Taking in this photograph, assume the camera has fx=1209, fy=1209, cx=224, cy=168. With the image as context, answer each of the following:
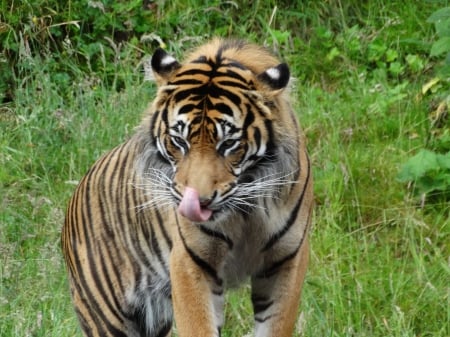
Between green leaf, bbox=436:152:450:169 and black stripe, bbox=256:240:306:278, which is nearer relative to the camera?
black stripe, bbox=256:240:306:278

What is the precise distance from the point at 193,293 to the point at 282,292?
0.34m

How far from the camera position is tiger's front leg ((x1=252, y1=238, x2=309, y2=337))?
14.7ft

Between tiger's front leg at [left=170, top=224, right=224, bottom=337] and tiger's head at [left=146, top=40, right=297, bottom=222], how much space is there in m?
0.29

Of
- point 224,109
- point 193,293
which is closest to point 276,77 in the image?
point 224,109

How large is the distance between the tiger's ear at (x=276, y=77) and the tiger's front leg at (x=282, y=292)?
25.0 inches

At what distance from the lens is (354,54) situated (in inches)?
309

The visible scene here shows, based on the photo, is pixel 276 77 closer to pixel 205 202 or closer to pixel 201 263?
pixel 205 202

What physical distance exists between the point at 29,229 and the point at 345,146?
186 centimetres

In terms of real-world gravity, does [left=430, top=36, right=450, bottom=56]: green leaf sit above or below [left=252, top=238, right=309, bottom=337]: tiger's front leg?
above

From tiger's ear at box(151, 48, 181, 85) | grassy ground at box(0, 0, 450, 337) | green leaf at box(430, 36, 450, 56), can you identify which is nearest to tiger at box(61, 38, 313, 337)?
tiger's ear at box(151, 48, 181, 85)

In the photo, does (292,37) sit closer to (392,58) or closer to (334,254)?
(392,58)

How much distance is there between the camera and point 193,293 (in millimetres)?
4414

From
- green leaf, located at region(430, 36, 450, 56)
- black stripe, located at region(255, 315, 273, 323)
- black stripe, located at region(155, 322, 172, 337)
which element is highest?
green leaf, located at region(430, 36, 450, 56)

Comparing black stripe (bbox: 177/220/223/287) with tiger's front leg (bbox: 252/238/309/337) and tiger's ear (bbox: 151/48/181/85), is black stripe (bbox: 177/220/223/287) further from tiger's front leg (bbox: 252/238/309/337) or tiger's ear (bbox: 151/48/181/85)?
tiger's ear (bbox: 151/48/181/85)
